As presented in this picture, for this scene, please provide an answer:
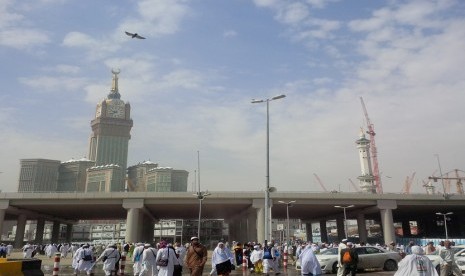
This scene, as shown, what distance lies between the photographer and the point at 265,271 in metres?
18.3

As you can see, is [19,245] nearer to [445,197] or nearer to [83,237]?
[445,197]

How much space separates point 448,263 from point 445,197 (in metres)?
45.2

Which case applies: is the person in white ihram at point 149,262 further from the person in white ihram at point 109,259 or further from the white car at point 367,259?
the white car at point 367,259

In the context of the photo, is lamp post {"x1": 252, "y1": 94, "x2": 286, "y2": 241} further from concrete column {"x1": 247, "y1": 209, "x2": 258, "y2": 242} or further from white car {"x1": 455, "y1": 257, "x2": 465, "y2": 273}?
concrete column {"x1": 247, "y1": 209, "x2": 258, "y2": 242}

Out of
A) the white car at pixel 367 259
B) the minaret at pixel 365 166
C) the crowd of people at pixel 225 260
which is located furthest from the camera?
the minaret at pixel 365 166

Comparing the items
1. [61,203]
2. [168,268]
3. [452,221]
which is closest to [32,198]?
[61,203]

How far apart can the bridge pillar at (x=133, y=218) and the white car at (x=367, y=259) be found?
35.6m

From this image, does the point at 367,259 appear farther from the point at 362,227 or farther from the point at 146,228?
the point at 146,228

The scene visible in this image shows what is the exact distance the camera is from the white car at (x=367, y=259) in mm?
18672

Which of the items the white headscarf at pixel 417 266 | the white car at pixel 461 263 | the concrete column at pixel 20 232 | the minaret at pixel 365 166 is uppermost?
the minaret at pixel 365 166

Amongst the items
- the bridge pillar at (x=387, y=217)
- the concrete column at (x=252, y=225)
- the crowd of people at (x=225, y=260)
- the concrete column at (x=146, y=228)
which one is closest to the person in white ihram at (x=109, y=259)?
the crowd of people at (x=225, y=260)

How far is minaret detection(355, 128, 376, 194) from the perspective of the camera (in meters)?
141

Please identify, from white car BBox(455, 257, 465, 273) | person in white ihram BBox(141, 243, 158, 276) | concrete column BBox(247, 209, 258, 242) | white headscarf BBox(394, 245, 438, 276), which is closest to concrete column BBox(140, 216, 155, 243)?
concrete column BBox(247, 209, 258, 242)

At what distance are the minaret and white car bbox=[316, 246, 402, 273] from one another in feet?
417
